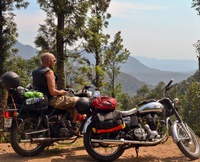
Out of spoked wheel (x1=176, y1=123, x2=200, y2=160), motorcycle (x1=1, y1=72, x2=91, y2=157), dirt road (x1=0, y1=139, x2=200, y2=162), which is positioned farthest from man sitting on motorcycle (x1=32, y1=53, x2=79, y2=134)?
spoked wheel (x1=176, y1=123, x2=200, y2=160)

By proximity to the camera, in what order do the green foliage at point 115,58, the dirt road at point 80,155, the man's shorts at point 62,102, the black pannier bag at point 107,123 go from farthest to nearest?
the green foliage at point 115,58 → the man's shorts at point 62,102 → the dirt road at point 80,155 → the black pannier bag at point 107,123

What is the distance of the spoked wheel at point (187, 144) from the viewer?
5.69m

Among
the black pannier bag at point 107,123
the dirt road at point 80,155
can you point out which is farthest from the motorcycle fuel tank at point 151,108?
the dirt road at point 80,155

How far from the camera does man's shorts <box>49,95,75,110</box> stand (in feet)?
19.5

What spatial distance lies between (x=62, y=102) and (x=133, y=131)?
4.42 ft

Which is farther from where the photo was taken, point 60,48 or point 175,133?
point 60,48

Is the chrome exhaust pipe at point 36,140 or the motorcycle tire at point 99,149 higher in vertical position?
the chrome exhaust pipe at point 36,140

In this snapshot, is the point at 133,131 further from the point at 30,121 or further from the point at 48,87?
the point at 30,121

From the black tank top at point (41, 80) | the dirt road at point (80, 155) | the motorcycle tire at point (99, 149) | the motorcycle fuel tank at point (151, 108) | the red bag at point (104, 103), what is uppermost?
the black tank top at point (41, 80)

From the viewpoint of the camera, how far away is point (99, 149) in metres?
5.81

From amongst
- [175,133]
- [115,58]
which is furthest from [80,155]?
[115,58]

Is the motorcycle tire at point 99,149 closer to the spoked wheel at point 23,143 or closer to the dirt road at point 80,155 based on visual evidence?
the dirt road at point 80,155

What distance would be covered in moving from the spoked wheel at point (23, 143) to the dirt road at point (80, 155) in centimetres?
12

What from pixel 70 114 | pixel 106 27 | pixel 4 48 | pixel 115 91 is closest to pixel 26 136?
pixel 70 114
